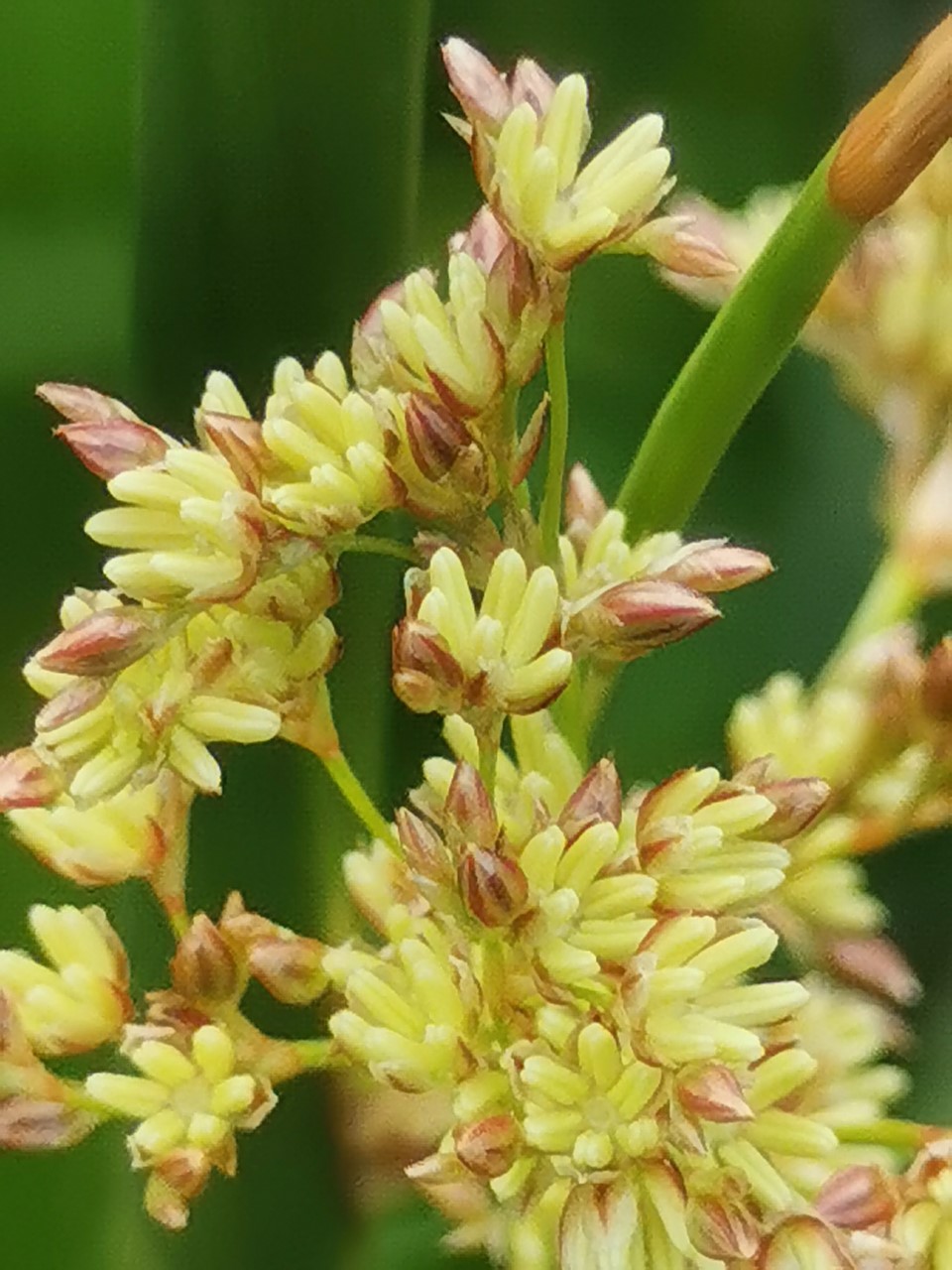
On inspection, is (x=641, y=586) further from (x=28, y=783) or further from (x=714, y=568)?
(x=28, y=783)

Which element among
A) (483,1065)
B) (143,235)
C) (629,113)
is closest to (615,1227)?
(483,1065)

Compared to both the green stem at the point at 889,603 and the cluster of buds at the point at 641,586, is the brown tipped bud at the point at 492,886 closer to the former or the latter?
the cluster of buds at the point at 641,586

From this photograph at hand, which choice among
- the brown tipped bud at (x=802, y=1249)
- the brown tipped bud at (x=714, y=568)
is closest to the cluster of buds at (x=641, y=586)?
the brown tipped bud at (x=714, y=568)

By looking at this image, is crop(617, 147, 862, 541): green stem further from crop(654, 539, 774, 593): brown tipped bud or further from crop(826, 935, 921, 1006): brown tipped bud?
crop(826, 935, 921, 1006): brown tipped bud

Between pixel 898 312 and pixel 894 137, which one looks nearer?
pixel 894 137

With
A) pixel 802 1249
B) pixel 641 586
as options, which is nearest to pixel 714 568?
pixel 641 586

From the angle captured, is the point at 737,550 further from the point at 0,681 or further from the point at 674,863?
the point at 0,681
